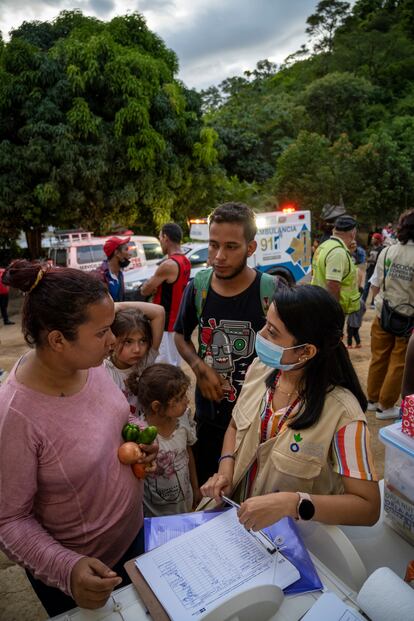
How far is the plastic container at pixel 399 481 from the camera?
58.4 inches

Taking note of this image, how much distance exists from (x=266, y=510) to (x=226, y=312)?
46.1 inches

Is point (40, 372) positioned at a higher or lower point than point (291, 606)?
higher

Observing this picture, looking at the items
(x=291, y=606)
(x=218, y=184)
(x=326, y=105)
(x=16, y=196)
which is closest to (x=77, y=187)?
(x=16, y=196)

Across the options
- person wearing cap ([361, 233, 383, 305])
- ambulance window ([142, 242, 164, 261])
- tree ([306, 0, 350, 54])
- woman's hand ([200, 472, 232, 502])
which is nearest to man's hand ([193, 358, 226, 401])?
woman's hand ([200, 472, 232, 502])

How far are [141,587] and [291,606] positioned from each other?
1.32ft

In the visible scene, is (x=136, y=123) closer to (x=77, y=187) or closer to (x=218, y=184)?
(x=77, y=187)

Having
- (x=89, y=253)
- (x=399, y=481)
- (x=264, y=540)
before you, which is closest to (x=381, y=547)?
(x=399, y=481)

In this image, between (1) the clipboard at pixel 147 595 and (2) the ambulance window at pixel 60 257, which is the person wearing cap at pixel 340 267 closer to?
(1) the clipboard at pixel 147 595

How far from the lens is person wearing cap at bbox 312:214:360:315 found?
425 centimetres

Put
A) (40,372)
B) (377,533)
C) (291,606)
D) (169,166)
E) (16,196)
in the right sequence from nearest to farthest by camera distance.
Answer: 1. (291,606)
2. (40,372)
3. (377,533)
4. (16,196)
5. (169,166)

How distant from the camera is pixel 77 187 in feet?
Answer: 36.6

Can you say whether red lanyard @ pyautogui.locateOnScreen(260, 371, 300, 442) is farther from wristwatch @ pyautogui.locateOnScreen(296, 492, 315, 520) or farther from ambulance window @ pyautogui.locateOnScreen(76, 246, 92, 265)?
ambulance window @ pyautogui.locateOnScreen(76, 246, 92, 265)

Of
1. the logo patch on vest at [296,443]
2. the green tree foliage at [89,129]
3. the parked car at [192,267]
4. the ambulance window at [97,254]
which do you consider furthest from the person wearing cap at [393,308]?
the green tree foliage at [89,129]

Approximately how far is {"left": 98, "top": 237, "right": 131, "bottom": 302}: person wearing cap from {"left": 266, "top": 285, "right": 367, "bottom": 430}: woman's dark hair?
365 cm
